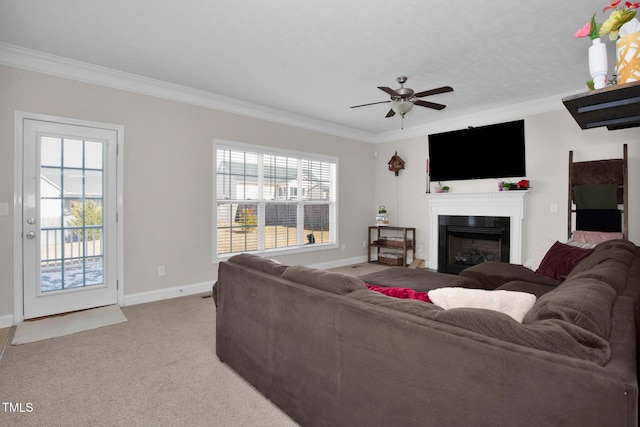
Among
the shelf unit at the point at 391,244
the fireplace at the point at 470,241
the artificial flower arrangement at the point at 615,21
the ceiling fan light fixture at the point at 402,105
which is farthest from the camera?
the shelf unit at the point at 391,244

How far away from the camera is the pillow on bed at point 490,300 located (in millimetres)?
1213

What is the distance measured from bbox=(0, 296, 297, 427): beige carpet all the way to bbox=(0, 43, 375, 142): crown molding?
8.56 ft

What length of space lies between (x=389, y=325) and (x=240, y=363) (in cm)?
137

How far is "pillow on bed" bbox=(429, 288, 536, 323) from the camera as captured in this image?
1213 millimetres

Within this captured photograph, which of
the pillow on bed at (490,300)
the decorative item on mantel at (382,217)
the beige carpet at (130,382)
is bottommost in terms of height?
the beige carpet at (130,382)

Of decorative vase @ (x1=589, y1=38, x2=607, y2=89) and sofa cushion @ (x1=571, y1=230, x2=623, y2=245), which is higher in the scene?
decorative vase @ (x1=589, y1=38, x2=607, y2=89)

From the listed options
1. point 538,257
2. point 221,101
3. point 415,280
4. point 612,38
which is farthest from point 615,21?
point 221,101

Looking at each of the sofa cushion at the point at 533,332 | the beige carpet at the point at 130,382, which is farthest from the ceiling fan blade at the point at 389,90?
the beige carpet at the point at 130,382

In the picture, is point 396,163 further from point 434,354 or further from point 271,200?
point 434,354

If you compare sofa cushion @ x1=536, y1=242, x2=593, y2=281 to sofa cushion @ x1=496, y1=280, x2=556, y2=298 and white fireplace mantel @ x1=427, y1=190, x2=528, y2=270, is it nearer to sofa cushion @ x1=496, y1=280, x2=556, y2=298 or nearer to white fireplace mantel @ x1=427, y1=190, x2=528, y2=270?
sofa cushion @ x1=496, y1=280, x2=556, y2=298

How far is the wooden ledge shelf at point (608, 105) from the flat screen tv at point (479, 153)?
153 inches

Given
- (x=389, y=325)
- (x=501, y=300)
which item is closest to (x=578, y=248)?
(x=501, y=300)

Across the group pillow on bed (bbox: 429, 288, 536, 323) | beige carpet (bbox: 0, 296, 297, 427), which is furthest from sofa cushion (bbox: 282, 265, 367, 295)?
beige carpet (bbox: 0, 296, 297, 427)

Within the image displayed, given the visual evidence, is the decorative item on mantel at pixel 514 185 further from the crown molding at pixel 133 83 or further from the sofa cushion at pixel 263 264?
the sofa cushion at pixel 263 264
